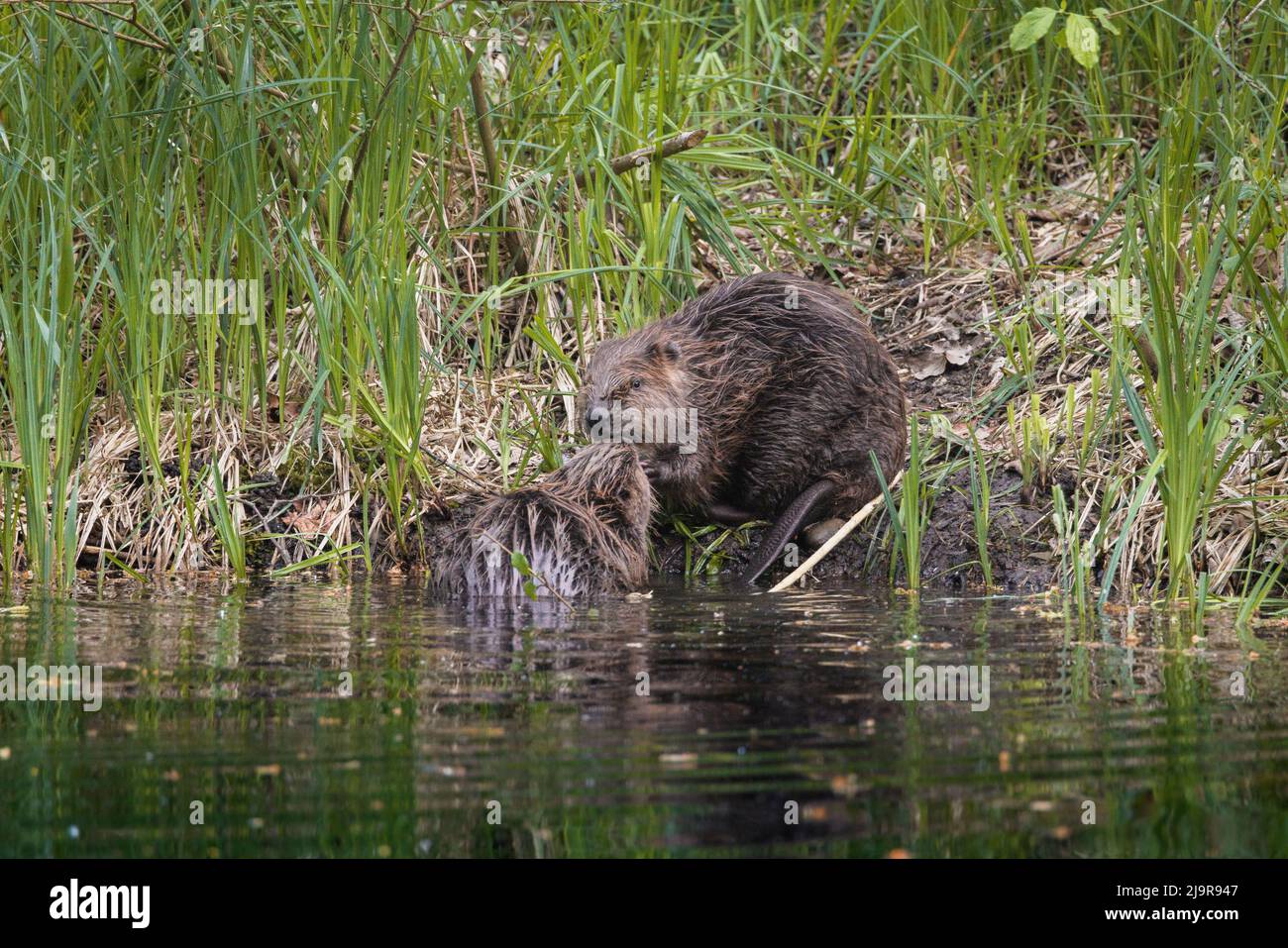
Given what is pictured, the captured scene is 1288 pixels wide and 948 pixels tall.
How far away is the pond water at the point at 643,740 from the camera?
1.86 metres

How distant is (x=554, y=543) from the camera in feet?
14.1

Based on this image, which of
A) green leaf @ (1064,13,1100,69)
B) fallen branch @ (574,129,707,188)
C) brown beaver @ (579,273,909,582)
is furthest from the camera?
fallen branch @ (574,129,707,188)

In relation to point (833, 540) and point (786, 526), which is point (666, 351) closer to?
point (786, 526)

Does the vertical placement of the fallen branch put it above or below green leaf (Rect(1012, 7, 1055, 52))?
below

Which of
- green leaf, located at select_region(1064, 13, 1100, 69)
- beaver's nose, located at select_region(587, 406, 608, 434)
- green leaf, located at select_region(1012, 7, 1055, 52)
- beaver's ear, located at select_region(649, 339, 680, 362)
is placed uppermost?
green leaf, located at select_region(1012, 7, 1055, 52)

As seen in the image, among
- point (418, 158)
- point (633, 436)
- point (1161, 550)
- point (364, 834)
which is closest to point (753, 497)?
point (633, 436)

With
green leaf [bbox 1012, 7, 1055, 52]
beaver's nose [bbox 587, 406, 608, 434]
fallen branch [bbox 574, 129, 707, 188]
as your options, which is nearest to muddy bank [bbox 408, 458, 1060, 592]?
beaver's nose [bbox 587, 406, 608, 434]

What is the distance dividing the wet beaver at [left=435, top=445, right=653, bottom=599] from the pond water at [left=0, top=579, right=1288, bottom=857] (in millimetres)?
698

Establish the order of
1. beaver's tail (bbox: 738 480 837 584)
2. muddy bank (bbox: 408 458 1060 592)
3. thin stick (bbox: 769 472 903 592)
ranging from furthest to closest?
beaver's tail (bbox: 738 480 837 584) → muddy bank (bbox: 408 458 1060 592) → thin stick (bbox: 769 472 903 592)

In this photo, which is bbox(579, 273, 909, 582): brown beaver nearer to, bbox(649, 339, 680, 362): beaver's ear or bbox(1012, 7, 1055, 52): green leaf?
bbox(649, 339, 680, 362): beaver's ear

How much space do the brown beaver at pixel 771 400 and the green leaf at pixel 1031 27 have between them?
1155 millimetres

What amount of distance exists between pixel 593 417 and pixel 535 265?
3.97 ft

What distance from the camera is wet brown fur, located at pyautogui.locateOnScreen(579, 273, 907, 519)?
481cm
